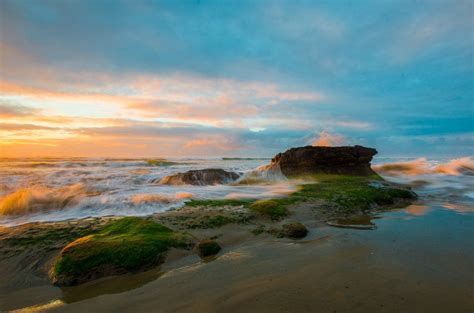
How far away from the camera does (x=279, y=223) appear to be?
Answer: 24.7 ft

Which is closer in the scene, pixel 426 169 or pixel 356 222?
pixel 356 222

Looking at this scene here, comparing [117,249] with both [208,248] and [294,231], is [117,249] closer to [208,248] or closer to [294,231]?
[208,248]

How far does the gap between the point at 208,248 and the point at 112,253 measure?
5.70 ft

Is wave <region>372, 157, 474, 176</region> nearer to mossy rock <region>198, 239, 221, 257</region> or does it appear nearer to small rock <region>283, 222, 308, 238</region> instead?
small rock <region>283, 222, 308, 238</region>

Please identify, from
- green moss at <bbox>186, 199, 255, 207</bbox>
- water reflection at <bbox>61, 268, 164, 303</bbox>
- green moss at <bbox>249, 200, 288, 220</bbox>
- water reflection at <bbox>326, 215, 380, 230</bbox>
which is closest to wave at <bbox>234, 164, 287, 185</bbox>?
green moss at <bbox>186, 199, 255, 207</bbox>

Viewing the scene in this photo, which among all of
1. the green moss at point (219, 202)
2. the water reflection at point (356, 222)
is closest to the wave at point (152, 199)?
the green moss at point (219, 202)

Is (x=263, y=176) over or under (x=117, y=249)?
over

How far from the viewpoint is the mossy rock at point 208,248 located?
5.40m

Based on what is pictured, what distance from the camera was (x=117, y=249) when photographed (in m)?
5.05

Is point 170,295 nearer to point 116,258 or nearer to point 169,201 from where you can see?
point 116,258

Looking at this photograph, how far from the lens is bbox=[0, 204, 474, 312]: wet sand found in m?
3.61

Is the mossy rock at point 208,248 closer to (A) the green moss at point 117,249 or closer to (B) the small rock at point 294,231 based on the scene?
(A) the green moss at point 117,249

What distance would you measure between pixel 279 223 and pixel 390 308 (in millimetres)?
4180

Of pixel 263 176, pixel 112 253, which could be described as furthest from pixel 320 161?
pixel 112 253
